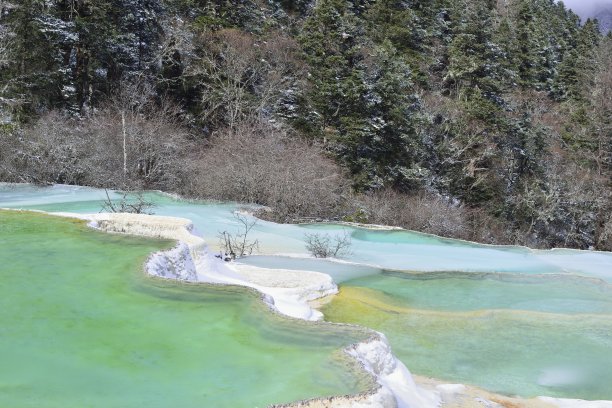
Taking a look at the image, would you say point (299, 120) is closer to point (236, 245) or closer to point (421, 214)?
point (421, 214)

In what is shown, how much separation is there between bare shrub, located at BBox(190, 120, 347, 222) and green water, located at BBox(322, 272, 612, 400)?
7792 millimetres

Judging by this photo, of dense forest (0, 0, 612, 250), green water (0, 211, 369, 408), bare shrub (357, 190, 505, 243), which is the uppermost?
dense forest (0, 0, 612, 250)

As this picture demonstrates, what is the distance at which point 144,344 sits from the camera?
4.39m

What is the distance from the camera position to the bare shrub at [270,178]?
17.5 m

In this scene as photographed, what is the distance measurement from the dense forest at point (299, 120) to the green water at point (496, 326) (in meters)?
7.91

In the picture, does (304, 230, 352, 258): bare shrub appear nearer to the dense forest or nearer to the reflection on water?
the reflection on water

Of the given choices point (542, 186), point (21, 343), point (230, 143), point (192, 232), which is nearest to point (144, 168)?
point (230, 143)

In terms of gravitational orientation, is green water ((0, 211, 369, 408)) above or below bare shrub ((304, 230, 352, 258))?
above

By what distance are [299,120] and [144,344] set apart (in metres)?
21.5

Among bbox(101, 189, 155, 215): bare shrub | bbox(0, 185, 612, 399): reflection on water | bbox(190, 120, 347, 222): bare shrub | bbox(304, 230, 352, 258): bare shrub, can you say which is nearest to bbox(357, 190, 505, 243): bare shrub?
bbox(190, 120, 347, 222): bare shrub

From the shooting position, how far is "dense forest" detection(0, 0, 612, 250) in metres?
19.0

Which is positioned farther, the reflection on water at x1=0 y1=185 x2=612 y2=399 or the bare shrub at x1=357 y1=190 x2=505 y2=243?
the bare shrub at x1=357 y1=190 x2=505 y2=243

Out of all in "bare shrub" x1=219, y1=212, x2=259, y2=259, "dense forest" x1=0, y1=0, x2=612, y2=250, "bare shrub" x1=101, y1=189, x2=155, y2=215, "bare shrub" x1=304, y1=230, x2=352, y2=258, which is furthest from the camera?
"dense forest" x1=0, y1=0, x2=612, y2=250

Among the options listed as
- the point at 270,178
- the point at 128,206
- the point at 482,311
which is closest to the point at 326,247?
the point at 482,311
